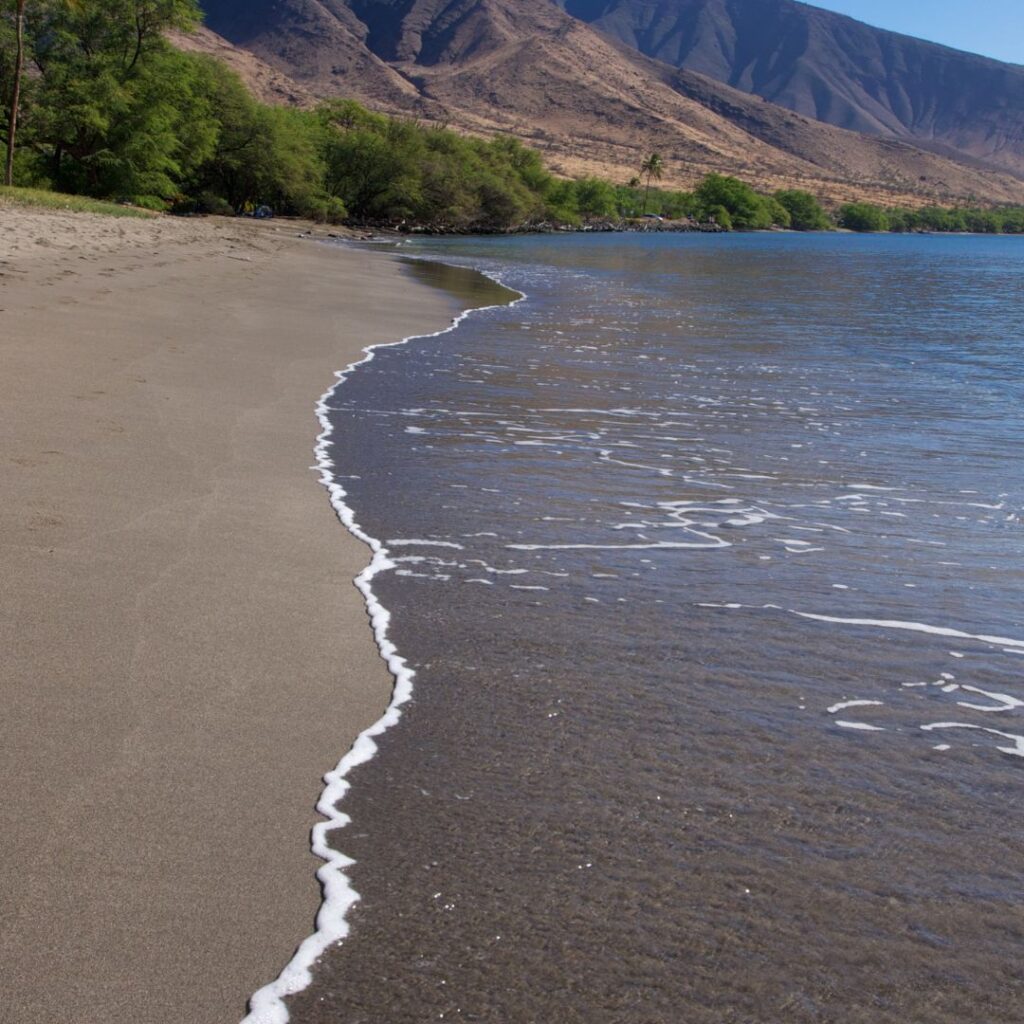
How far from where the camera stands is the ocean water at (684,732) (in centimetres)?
303

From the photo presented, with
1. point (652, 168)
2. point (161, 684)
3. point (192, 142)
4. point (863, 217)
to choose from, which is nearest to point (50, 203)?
point (192, 142)

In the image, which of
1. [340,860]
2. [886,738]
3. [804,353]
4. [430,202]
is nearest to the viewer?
[340,860]

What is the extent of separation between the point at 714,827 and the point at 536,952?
894mm

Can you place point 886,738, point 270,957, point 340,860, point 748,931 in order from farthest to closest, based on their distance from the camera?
point 886,738
point 340,860
point 748,931
point 270,957

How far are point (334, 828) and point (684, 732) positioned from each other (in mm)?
1427

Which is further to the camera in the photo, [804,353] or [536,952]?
[804,353]

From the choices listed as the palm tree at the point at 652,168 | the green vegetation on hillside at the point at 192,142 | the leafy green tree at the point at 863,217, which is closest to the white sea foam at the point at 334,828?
the green vegetation on hillside at the point at 192,142

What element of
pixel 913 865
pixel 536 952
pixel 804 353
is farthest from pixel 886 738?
pixel 804 353

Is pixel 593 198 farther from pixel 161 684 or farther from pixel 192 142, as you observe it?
pixel 161 684

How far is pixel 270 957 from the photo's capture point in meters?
2.96

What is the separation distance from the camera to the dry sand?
2.96m

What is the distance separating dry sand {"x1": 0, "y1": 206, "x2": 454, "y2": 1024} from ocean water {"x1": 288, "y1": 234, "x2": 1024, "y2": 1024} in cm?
26

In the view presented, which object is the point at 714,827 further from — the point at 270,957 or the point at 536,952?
the point at 270,957

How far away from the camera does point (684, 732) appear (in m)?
4.42
